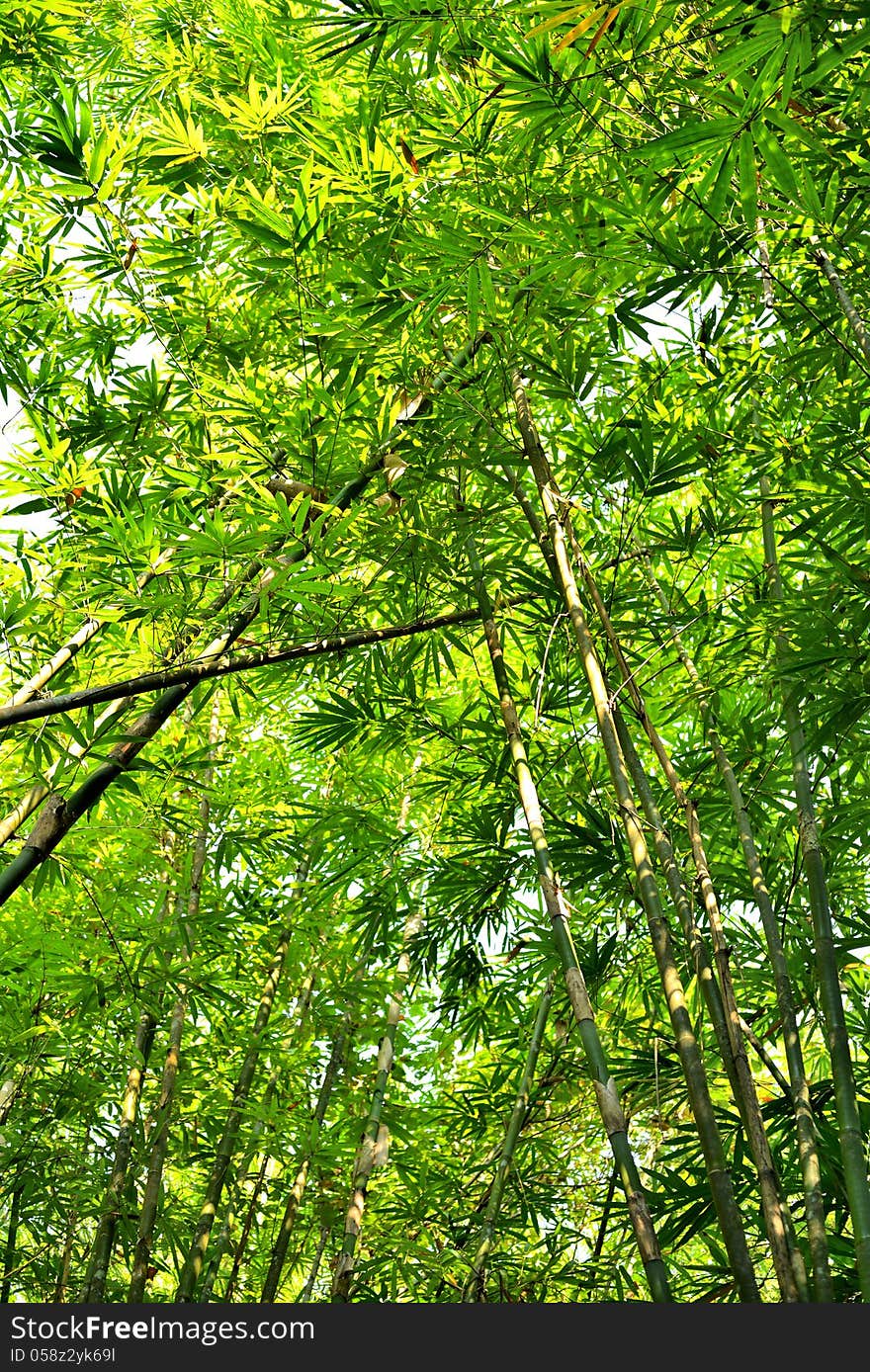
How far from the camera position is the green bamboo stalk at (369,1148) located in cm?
284

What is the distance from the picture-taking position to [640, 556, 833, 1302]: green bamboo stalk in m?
1.97

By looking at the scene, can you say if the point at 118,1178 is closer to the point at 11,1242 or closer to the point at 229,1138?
the point at 229,1138

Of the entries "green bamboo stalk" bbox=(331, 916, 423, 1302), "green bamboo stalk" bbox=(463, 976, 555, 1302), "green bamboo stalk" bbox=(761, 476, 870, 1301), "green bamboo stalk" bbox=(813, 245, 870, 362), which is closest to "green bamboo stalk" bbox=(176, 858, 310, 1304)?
"green bamboo stalk" bbox=(331, 916, 423, 1302)

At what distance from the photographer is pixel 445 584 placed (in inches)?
104

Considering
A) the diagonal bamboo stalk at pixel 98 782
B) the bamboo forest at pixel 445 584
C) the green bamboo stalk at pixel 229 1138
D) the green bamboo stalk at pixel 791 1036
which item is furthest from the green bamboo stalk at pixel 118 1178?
the green bamboo stalk at pixel 791 1036

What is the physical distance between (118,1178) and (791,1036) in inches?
87.5

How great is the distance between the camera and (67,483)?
232 centimetres

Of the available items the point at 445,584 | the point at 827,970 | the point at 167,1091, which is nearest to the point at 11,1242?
the point at 167,1091

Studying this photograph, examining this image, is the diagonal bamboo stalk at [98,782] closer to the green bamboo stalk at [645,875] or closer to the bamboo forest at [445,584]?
the bamboo forest at [445,584]

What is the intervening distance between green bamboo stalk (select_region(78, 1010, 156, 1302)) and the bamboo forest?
0.02 m

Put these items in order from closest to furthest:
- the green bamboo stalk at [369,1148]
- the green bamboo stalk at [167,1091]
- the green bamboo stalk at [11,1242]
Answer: the green bamboo stalk at [369,1148] → the green bamboo stalk at [167,1091] → the green bamboo stalk at [11,1242]

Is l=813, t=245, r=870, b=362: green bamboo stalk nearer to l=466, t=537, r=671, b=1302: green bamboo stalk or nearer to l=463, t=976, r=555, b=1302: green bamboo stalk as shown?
l=466, t=537, r=671, b=1302: green bamboo stalk

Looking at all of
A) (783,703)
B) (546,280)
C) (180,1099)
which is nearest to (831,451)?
(783,703)

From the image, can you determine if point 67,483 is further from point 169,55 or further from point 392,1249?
point 392,1249
